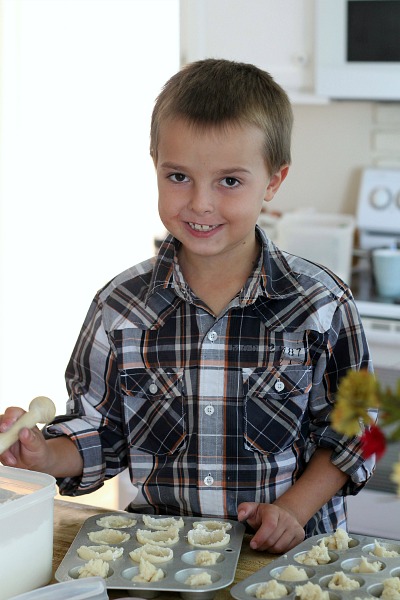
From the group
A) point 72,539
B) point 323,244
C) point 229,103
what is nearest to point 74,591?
point 72,539

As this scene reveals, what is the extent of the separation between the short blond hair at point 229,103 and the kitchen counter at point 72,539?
518 millimetres

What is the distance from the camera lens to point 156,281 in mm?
1367

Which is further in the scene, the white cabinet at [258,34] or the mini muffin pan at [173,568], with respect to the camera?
the white cabinet at [258,34]

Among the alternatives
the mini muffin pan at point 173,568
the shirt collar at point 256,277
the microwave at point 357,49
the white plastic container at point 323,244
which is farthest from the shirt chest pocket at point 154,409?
the microwave at point 357,49

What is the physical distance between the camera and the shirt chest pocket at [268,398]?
4.32ft

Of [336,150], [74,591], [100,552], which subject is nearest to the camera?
[74,591]

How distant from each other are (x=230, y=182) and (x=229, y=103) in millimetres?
108

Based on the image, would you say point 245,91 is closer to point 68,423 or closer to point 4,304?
point 68,423

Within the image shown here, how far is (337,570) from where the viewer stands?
100 centimetres

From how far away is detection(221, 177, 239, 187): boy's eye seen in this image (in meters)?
1.26

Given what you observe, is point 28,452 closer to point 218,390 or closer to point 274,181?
point 218,390

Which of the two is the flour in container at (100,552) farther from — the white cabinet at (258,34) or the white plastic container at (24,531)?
the white cabinet at (258,34)

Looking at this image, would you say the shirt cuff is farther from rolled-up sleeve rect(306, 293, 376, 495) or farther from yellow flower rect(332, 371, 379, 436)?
yellow flower rect(332, 371, 379, 436)

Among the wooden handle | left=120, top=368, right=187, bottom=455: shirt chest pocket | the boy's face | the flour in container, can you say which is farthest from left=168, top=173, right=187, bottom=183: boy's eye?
the flour in container
